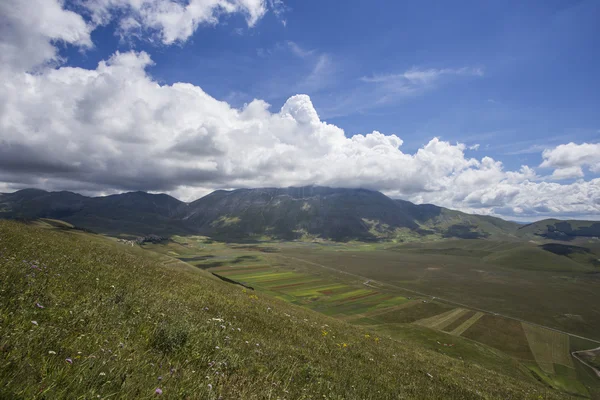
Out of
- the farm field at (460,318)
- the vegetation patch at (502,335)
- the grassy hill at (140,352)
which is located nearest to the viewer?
the grassy hill at (140,352)

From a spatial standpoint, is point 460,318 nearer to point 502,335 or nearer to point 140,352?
point 502,335

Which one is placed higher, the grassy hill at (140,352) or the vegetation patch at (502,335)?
the grassy hill at (140,352)

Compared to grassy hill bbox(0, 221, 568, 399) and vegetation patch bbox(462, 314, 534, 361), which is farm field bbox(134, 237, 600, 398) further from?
grassy hill bbox(0, 221, 568, 399)

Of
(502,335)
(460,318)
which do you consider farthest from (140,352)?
(460,318)

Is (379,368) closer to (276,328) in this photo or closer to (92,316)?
(276,328)

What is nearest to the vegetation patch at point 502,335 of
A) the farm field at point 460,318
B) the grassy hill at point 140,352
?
the farm field at point 460,318

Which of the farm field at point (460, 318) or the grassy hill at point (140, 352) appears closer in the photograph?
the grassy hill at point (140, 352)

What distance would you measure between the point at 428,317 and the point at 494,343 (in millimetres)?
28233

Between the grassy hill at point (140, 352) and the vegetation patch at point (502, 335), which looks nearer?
the grassy hill at point (140, 352)

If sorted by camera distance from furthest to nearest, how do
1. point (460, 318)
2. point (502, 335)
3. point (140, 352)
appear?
point (460, 318), point (502, 335), point (140, 352)

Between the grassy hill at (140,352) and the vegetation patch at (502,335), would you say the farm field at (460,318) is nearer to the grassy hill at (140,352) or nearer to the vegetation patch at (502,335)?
the vegetation patch at (502,335)

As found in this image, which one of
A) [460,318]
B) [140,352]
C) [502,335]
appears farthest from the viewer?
[460,318]

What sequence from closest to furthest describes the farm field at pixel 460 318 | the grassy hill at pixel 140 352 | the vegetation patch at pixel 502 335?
the grassy hill at pixel 140 352 < the farm field at pixel 460 318 < the vegetation patch at pixel 502 335

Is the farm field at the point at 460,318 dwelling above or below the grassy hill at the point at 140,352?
below
